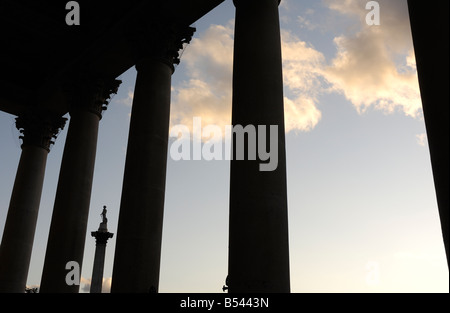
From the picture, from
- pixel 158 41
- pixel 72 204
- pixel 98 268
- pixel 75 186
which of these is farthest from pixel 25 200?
pixel 98 268

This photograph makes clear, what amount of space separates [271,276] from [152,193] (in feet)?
72.1

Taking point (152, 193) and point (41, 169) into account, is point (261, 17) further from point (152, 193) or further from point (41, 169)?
point (41, 169)

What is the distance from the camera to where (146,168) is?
49188 mm

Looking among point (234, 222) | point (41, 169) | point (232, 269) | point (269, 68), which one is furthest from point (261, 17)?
point (41, 169)

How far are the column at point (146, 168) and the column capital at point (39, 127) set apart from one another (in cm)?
3765

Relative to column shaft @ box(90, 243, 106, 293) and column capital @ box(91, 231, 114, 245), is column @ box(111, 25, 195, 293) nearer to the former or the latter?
column shaft @ box(90, 243, 106, 293)

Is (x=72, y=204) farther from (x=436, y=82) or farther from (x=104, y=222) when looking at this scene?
(x=104, y=222)

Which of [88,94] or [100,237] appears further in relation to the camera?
[100,237]

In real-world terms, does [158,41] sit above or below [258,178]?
above

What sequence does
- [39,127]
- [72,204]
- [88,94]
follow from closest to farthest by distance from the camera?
[72,204], [88,94], [39,127]

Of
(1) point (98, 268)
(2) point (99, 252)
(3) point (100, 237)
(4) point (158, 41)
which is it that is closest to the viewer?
(4) point (158, 41)

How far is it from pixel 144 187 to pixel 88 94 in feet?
99.9
